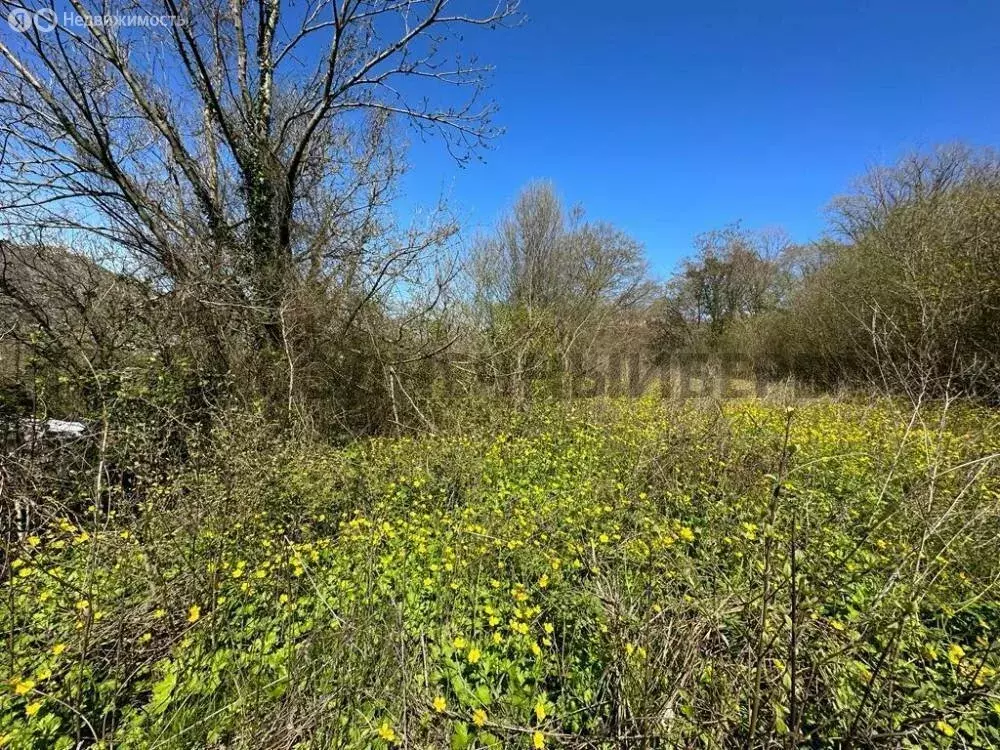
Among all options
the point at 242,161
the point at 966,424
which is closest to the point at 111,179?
the point at 242,161

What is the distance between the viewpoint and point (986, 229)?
7113 mm

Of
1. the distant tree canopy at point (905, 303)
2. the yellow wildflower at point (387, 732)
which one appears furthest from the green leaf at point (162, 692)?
the distant tree canopy at point (905, 303)

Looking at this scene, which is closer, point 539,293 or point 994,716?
point 994,716

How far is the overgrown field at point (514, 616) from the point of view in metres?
1.58

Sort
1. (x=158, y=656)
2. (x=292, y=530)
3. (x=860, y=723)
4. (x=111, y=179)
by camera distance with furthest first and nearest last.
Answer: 1. (x=111, y=179)
2. (x=292, y=530)
3. (x=158, y=656)
4. (x=860, y=723)

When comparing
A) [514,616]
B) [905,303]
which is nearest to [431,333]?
[514,616]

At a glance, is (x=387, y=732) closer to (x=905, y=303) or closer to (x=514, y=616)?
(x=514, y=616)

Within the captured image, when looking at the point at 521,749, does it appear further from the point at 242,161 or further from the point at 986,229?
the point at 986,229

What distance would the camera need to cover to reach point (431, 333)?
7035mm

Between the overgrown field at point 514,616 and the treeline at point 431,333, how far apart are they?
135 cm

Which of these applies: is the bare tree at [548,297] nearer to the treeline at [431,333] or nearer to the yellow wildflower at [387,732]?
the treeline at [431,333]

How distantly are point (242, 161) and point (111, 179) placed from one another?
156 centimetres

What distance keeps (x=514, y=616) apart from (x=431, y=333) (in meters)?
5.38

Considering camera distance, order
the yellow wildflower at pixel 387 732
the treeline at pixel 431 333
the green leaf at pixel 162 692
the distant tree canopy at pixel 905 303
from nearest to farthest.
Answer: the yellow wildflower at pixel 387 732
the green leaf at pixel 162 692
the treeline at pixel 431 333
the distant tree canopy at pixel 905 303
